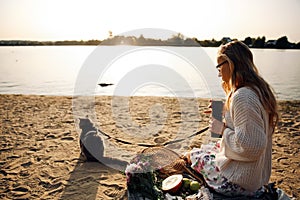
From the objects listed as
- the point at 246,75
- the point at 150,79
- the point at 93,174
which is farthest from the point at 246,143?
the point at 150,79

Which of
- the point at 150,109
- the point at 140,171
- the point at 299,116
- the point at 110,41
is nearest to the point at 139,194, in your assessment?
the point at 140,171

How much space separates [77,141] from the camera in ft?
19.2

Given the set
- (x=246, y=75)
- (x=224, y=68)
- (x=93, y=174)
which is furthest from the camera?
(x=93, y=174)

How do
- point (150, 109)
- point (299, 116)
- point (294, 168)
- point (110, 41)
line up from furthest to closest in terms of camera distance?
point (150, 109), point (299, 116), point (110, 41), point (294, 168)

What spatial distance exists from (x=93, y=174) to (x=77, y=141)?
1725mm

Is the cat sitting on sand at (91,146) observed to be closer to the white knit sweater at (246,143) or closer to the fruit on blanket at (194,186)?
the fruit on blanket at (194,186)

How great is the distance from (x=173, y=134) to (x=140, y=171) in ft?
10.8

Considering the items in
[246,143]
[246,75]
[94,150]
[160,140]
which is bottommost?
[160,140]

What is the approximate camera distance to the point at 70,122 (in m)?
7.33

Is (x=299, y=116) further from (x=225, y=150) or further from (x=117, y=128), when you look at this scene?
(x=225, y=150)

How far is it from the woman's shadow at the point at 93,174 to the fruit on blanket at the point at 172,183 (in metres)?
0.75

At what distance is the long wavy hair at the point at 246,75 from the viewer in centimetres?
249

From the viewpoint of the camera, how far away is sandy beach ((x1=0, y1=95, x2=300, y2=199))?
3.92 meters

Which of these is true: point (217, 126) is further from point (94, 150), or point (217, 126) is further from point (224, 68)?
point (94, 150)
